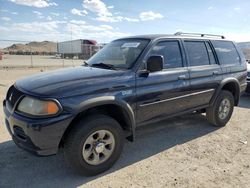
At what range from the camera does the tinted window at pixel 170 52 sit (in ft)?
14.4

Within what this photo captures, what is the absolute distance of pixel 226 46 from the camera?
588cm

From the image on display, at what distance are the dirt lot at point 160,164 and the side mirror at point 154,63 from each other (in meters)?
1.42

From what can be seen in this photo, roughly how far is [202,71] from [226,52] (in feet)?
3.98

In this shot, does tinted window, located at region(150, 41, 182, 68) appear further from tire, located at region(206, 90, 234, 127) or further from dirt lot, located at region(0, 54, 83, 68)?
dirt lot, located at region(0, 54, 83, 68)

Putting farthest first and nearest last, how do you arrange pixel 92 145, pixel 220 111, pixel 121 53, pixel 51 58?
1. pixel 51 58
2. pixel 220 111
3. pixel 121 53
4. pixel 92 145

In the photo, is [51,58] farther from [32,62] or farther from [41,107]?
[41,107]

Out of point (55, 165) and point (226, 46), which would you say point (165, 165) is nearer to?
point (55, 165)

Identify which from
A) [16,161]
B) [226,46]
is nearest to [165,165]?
[16,161]

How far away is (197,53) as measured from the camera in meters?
5.08

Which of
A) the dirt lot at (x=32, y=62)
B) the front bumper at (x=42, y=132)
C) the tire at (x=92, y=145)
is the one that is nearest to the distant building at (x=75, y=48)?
the dirt lot at (x=32, y=62)

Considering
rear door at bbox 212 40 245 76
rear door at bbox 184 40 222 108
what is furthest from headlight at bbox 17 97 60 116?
rear door at bbox 212 40 245 76

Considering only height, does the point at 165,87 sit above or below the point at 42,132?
above

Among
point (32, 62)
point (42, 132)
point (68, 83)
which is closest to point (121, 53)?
point (68, 83)

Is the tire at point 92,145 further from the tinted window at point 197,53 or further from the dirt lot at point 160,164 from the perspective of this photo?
the tinted window at point 197,53
